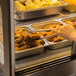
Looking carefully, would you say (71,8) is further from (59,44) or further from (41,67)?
(41,67)

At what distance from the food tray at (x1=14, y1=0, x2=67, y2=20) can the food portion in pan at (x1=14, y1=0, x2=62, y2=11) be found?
0.15ft

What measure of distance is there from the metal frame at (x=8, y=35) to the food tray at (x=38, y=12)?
11 cm

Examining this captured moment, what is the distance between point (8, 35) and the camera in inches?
62.9

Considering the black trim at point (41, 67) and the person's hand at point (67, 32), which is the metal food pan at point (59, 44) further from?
the person's hand at point (67, 32)

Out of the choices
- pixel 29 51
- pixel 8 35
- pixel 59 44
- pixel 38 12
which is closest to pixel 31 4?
pixel 38 12

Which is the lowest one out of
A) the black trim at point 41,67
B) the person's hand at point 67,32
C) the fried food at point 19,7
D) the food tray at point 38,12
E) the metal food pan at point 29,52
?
the black trim at point 41,67

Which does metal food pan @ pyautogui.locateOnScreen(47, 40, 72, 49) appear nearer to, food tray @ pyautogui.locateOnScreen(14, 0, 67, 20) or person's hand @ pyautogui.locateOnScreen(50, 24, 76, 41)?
person's hand @ pyautogui.locateOnScreen(50, 24, 76, 41)

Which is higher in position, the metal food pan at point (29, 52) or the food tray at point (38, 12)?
the food tray at point (38, 12)

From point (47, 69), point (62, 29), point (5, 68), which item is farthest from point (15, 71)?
point (62, 29)

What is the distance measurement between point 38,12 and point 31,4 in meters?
0.09

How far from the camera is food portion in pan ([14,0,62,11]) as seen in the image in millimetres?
1634

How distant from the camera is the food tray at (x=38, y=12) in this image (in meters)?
1.62

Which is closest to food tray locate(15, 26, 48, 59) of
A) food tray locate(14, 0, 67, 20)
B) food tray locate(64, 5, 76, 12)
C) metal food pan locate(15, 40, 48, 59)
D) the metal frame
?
metal food pan locate(15, 40, 48, 59)

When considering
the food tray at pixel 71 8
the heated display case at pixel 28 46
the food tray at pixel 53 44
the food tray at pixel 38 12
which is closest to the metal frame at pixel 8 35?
the heated display case at pixel 28 46
